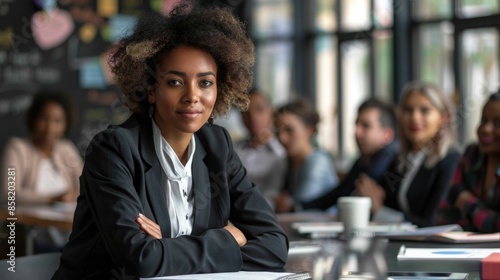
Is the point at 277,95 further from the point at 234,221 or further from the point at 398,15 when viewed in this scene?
the point at 234,221

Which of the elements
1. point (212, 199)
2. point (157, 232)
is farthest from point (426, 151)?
point (157, 232)

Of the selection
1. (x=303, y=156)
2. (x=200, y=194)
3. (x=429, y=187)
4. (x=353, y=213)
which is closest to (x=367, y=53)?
(x=303, y=156)

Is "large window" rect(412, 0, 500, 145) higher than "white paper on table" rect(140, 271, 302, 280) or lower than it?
higher

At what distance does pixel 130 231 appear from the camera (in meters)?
1.72

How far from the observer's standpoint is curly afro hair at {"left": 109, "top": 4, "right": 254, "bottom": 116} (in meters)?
1.92

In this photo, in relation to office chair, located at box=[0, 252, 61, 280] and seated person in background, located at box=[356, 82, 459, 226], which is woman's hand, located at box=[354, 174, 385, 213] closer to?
seated person in background, located at box=[356, 82, 459, 226]

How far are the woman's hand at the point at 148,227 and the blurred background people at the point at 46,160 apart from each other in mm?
3164

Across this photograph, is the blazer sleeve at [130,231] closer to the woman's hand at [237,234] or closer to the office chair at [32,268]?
the woman's hand at [237,234]

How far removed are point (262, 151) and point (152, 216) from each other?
3732 mm

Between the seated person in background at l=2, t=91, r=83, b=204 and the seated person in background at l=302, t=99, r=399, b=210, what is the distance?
1555 millimetres

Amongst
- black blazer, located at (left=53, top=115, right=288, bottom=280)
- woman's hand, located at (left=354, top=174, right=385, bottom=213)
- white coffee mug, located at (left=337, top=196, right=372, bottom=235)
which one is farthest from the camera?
woman's hand, located at (left=354, top=174, right=385, bottom=213)

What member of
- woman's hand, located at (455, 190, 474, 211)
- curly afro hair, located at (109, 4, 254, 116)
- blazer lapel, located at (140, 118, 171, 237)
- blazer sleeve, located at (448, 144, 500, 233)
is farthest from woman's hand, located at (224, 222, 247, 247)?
woman's hand, located at (455, 190, 474, 211)

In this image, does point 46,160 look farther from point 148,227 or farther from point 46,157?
point 148,227

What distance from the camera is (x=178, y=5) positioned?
2049 millimetres
